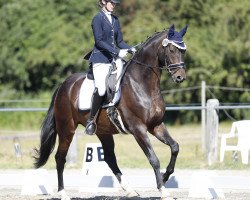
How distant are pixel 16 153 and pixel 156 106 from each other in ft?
19.6

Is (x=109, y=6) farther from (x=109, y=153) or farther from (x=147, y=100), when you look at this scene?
(x=109, y=153)

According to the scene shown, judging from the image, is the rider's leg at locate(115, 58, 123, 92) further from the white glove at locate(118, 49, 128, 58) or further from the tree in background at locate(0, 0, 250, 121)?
the tree in background at locate(0, 0, 250, 121)

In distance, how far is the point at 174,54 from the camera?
27.7ft

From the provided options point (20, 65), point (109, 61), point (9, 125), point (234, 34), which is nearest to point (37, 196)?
point (109, 61)

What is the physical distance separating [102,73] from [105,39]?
1.41ft

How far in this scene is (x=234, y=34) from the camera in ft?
78.6

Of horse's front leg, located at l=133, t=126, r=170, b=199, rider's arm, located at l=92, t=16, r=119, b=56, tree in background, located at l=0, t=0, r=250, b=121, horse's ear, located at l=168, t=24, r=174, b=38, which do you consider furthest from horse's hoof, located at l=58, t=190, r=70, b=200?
Answer: tree in background, located at l=0, t=0, r=250, b=121

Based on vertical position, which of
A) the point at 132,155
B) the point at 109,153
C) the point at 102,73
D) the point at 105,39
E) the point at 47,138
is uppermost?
the point at 105,39

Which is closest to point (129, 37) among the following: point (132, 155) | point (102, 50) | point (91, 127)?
point (132, 155)

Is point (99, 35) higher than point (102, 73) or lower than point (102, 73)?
higher

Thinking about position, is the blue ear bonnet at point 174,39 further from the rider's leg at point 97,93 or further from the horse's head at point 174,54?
the rider's leg at point 97,93

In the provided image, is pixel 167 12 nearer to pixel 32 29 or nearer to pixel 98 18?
pixel 32 29

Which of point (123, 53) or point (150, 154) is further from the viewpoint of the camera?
point (123, 53)

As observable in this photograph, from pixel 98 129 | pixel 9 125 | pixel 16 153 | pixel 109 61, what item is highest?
pixel 109 61
